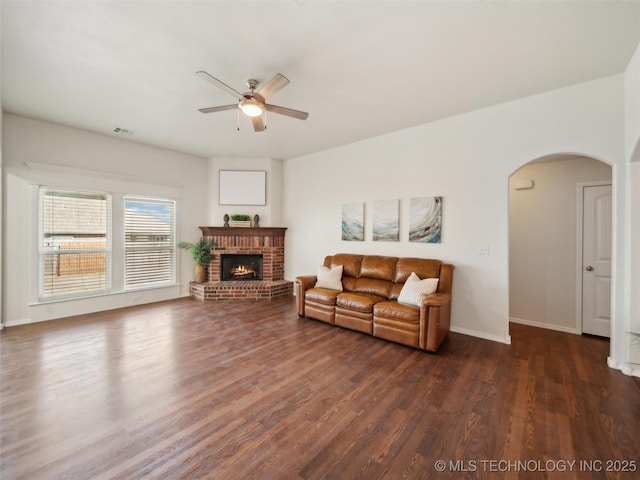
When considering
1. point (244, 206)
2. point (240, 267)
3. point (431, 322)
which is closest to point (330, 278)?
point (431, 322)

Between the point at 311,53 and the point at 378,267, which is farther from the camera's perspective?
the point at 378,267

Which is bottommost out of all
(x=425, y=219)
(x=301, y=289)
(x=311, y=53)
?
(x=301, y=289)

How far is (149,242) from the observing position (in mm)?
5043

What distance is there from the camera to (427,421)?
6.21ft

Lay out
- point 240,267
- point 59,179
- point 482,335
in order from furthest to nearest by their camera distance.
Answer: point 240,267
point 59,179
point 482,335

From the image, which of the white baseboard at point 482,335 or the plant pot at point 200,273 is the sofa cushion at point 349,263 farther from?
the plant pot at point 200,273

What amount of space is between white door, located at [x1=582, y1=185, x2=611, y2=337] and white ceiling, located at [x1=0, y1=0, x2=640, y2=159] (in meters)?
1.70

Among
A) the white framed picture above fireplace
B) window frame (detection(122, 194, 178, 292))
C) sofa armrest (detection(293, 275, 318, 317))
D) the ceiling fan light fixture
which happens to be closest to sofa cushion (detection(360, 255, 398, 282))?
sofa armrest (detection(293, 275, 318, 317))

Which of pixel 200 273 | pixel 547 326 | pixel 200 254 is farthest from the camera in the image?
A: pixel 200 273

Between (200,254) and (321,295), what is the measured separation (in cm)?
299

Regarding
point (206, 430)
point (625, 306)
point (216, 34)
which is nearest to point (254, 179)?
point (216, 34)

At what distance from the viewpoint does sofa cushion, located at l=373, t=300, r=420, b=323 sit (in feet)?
10.00

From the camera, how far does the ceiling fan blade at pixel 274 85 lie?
7.54 ft

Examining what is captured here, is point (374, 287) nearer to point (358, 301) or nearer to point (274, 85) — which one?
point (358, 301)
